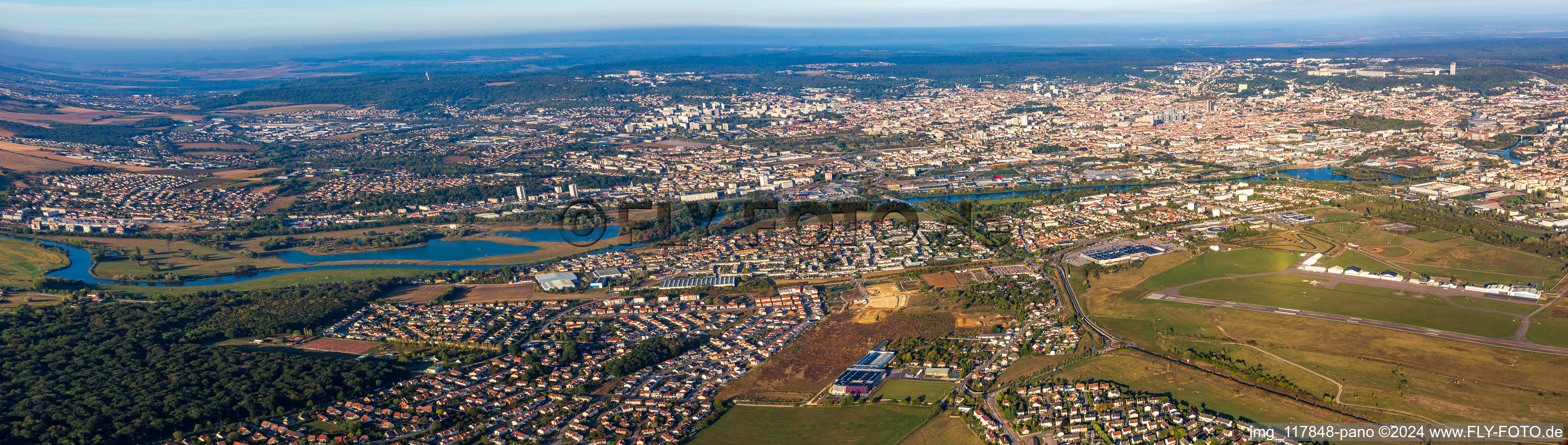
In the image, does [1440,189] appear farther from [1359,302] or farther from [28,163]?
[28,163]

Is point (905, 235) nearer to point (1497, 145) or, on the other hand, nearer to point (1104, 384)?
point (1104, 384)

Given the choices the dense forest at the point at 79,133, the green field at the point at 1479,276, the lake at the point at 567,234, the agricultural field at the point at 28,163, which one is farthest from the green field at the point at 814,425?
the dense forest at the point at 79,133

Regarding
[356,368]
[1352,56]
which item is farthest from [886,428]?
[1352,56]

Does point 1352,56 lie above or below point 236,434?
above

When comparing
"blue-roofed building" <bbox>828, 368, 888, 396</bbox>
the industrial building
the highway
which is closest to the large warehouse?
the highway

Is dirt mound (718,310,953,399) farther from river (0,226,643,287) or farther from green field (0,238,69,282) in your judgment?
green field (0,238,69,282)

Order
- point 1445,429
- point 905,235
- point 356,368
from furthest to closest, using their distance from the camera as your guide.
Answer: point 905,235 < point 356,368 < point 1445,429
